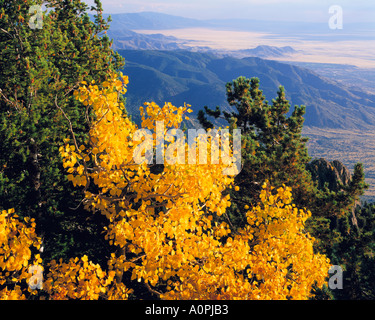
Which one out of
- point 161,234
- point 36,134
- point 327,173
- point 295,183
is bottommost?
point 327,173

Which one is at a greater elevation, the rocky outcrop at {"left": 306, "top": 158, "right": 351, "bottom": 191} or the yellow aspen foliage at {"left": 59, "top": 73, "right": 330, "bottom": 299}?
the yellow aspen foliage at {"left": 59, "top": 73, "right": 330, "bottom": 299}

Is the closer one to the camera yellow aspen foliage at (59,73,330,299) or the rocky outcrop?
yellow aspen foliage at (59,73,330,299)

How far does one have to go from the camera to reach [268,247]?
9891mm

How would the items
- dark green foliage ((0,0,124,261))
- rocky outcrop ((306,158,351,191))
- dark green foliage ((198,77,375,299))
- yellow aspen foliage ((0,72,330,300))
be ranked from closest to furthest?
yellow aspen foliage ((0,72,330,300))
dark green foliage ((0,0,124,261))
dark green foliage ((198,77,375,299))
rocky outcrop ((306,158,351,191))

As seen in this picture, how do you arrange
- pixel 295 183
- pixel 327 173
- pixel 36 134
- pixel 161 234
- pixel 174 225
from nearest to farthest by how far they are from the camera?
pixel 161 234
pixel 174 225
pixel 36 134
pixel 295 183
pixel 327 173

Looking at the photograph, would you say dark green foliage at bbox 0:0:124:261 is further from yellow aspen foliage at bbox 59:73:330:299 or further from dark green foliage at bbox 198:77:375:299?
dark green foliage at bbox 198:77:375:299

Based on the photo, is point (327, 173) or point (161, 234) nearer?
point (161, 234)

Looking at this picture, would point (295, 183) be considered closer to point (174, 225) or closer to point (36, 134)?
point (174, 225)

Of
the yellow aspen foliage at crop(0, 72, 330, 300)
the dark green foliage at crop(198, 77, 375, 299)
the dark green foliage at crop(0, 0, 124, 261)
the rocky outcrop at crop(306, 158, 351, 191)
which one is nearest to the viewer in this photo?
the yellow aspen foliage at crop(0, 72, 330, 300)

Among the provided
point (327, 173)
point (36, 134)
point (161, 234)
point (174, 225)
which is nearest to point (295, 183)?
point (174, 225)

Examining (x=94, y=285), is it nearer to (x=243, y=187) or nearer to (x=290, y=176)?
(x=243, y=187)

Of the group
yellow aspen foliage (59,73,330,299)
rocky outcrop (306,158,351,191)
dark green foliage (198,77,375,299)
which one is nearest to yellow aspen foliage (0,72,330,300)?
yellow aspen foliage (59,73,330,299)

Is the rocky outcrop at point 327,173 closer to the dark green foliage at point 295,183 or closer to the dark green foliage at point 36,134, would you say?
the dark green foliage at point 295,183
